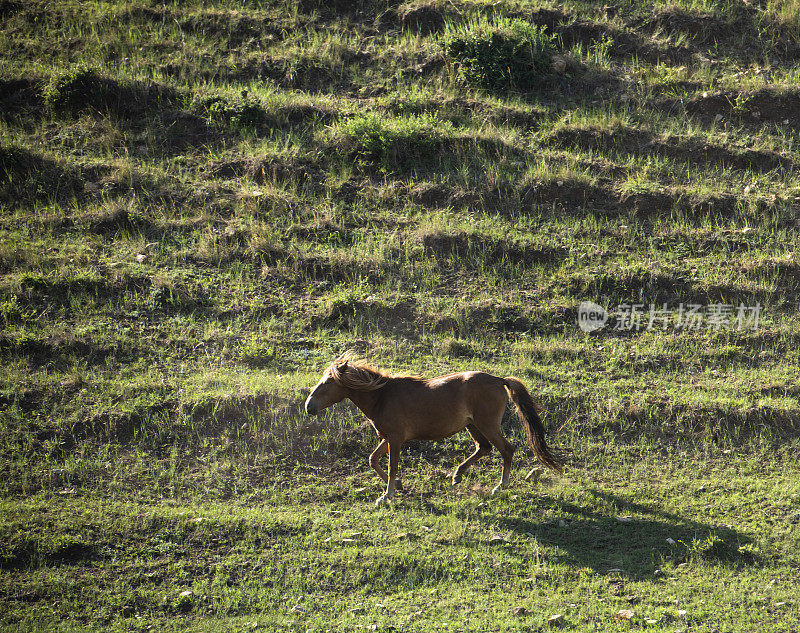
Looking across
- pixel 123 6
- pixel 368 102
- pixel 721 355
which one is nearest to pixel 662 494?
pixel 721 355

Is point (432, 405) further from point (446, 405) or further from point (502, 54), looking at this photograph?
point (502, 54)

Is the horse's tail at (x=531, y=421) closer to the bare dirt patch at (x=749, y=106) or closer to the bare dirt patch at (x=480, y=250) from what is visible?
the bare dirt patch at (x=480, y=250)

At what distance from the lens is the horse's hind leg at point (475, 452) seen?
8.98m

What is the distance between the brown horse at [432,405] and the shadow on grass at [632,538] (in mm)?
699

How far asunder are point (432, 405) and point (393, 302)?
3.65m

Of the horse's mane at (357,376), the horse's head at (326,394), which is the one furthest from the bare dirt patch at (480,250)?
the horse's head at (326,394)

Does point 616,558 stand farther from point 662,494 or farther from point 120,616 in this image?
point 120,616

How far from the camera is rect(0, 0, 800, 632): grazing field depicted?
24.6 feet

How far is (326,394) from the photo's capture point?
8656 mm

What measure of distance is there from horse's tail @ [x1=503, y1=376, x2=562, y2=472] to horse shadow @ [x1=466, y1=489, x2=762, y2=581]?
1.62 ft

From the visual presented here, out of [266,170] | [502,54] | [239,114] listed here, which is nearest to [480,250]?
[266,170]

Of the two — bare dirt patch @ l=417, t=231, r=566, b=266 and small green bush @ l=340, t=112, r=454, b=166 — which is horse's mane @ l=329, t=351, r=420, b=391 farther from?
small green bush @ l=340, t=112, r=454, b=166

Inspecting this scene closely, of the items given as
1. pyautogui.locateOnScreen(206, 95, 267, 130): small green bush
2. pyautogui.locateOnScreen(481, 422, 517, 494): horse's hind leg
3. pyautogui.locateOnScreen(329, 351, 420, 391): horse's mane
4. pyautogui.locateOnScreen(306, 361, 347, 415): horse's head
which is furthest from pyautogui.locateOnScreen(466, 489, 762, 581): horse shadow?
pyautogui.locateOnScreen(206, 95, 267, 130): small green bush

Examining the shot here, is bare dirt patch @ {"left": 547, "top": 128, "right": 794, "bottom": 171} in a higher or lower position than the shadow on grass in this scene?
higher
